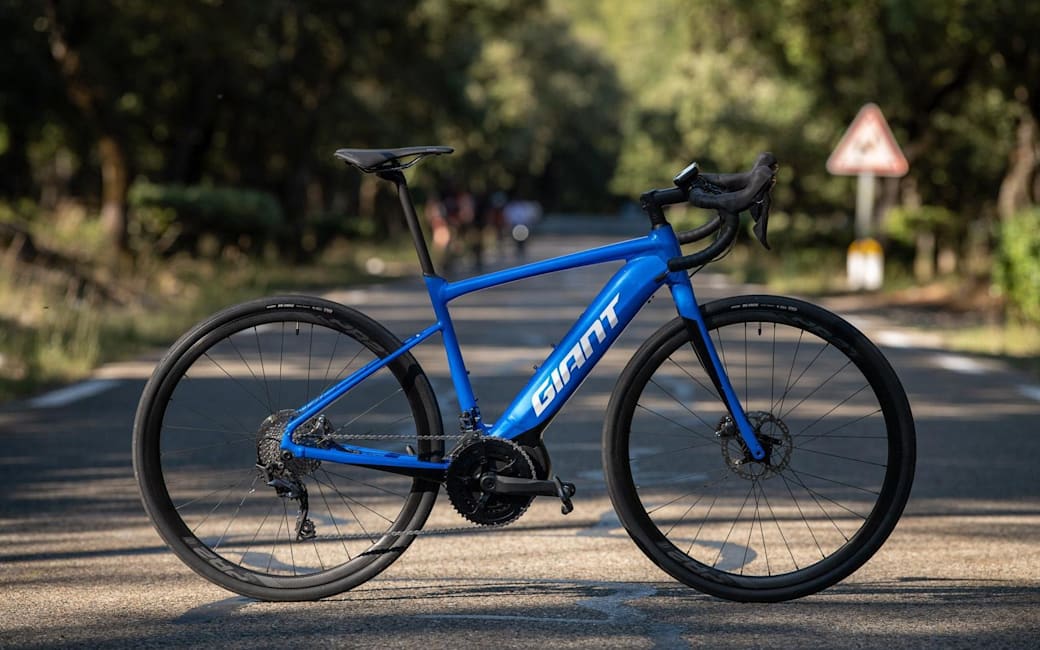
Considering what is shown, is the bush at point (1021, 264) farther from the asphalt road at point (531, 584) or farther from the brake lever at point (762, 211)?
the brake lever at point (762, 211)

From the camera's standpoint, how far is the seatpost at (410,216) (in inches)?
214

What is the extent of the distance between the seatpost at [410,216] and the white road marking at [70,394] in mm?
6605

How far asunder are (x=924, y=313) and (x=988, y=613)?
17724 millimetres

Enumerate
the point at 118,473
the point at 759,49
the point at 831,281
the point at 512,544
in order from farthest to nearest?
1. the point at 759,49
2. the point at 831,281
3. the point at 118,473
4. the point at 512,544

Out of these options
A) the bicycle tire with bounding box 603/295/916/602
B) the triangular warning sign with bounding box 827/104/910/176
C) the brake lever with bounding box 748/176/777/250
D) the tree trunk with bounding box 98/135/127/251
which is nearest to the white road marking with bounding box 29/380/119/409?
the bicycle tire with bounding box 603/295/916/602

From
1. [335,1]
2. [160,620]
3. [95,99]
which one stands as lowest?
[160,620]

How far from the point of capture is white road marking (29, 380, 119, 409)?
11.8 meters

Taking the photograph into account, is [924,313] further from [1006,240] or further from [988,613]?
[988,613]

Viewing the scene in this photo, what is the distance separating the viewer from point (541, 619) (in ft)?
17.2

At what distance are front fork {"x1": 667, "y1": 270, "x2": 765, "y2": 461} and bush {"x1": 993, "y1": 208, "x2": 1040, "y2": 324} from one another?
12206mm

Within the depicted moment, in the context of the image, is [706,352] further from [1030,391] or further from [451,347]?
[1030,391]

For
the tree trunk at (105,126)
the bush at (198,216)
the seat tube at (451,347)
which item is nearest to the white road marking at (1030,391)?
the seat tube at (451,347)

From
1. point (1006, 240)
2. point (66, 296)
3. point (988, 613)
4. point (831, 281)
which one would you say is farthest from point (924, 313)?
point (988, 613)

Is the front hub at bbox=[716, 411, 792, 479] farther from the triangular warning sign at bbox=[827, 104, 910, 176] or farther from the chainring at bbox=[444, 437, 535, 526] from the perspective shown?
the triangular warning sign at bbox=[827, 104, 910, 176]
